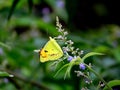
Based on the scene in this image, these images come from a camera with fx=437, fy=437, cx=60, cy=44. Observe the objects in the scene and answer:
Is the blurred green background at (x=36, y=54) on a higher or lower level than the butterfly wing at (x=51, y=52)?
higher

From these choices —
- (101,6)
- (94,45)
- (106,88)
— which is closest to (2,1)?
(94,45)

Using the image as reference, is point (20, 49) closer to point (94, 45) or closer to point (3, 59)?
point (3, 59)

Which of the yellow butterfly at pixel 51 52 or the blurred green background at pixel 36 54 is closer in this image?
the yellow butterfly at pixel 51 52

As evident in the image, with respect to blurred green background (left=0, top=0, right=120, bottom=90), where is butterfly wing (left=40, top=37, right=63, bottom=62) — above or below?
below

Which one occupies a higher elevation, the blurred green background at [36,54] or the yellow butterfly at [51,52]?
the blurred green background at [36,54]

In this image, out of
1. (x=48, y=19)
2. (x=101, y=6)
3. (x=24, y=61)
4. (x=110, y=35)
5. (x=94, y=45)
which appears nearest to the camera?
(x=94, y=45)

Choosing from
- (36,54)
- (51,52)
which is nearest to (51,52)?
(51,52)

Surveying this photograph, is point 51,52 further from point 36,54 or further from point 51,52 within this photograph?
point 36,54

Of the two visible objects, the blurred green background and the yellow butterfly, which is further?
the blurred green background
